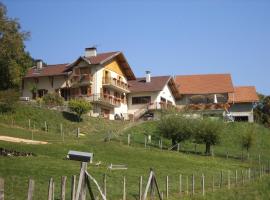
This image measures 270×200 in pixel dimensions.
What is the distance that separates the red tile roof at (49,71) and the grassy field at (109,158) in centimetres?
1404

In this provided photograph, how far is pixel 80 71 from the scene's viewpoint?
69562mm

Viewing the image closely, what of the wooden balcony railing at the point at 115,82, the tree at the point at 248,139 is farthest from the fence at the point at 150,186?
the wooden balcony railing at the point at 115,82

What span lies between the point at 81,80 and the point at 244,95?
27527 millimetres

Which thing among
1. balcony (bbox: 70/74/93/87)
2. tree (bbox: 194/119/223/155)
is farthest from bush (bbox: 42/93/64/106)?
tree (bbox: 194/119/223/155)

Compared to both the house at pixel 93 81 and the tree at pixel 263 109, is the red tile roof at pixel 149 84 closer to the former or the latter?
the house at pixel 93 81

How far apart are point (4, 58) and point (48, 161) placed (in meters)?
12.8

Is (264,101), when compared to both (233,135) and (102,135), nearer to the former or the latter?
(233,135)

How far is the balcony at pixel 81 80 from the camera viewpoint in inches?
2682

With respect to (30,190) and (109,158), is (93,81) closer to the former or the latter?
(109,158)

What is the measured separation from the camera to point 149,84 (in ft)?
251

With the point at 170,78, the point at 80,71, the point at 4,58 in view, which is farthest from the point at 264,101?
the point at 4,58

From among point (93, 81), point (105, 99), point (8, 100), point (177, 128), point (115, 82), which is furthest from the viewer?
point (115, 82)

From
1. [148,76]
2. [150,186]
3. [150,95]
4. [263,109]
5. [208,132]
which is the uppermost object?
[148,76]

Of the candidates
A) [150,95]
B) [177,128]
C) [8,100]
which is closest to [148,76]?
[150,95]
